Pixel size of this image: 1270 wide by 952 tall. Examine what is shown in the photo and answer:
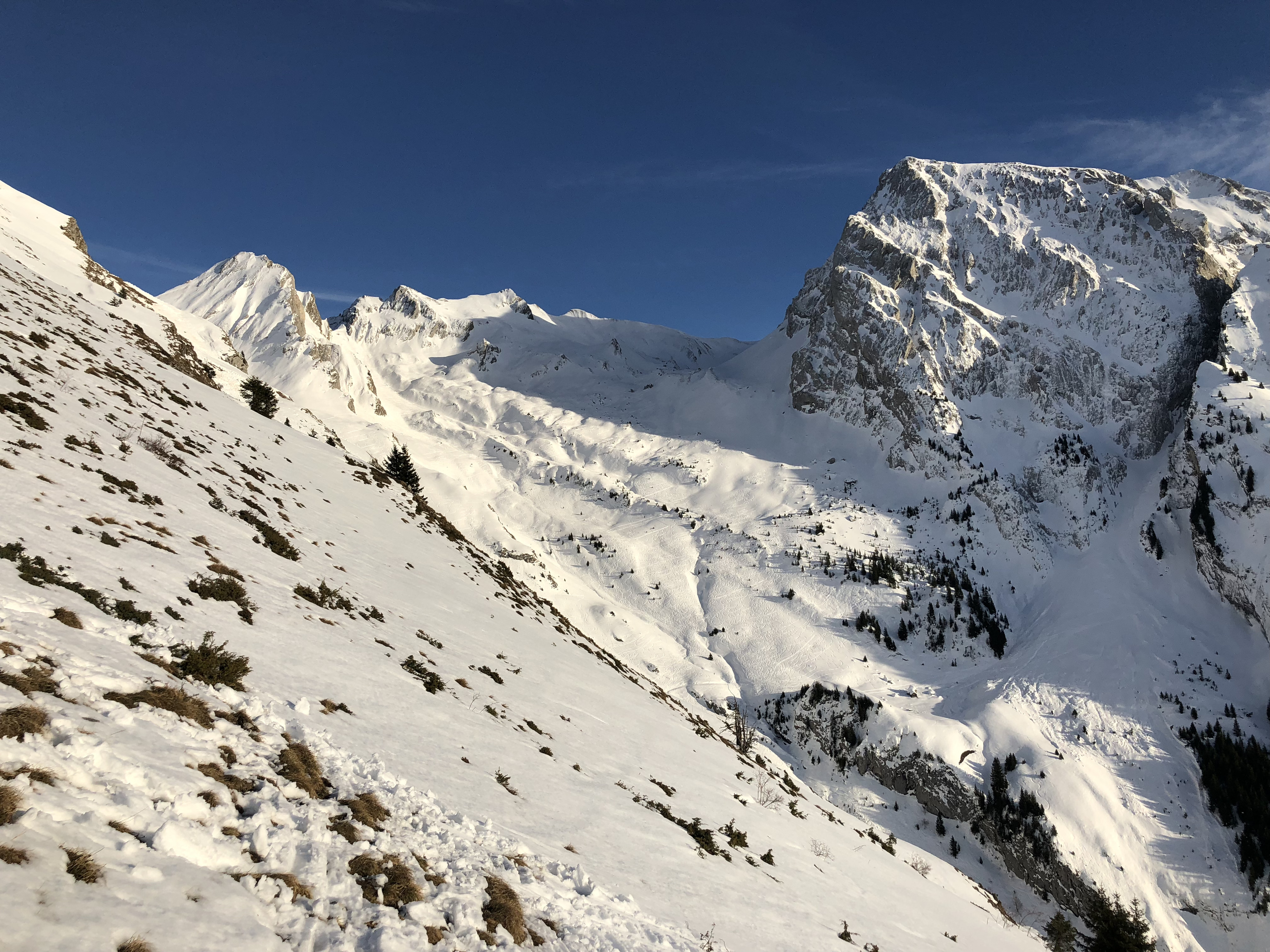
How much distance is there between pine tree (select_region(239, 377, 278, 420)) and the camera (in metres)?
46.8

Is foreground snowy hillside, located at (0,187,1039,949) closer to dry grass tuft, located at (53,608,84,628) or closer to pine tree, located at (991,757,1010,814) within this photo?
dry grass tuft, located at (53,608,84,628)

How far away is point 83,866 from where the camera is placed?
4297 mm

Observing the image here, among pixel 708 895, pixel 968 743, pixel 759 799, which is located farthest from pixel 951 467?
pixel 708 895

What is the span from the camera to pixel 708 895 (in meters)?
9.95

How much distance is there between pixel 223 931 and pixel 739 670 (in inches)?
3676

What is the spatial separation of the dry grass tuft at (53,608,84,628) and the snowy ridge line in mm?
115

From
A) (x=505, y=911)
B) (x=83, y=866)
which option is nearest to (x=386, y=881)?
(x=505, y=911)

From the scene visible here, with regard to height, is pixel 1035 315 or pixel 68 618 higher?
pixel 1035 315

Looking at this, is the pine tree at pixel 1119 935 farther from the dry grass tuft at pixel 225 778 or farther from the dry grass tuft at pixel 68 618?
the dry grass tuft at pixel 68 618

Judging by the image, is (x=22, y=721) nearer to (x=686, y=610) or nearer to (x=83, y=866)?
(x=83, y=866)

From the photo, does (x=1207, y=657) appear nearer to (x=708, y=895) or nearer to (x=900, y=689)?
(x=900, y=689)

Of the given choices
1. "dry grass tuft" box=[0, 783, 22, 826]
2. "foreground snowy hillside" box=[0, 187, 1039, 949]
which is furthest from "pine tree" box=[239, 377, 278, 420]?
"dry grass tuft" box=[0, 783, 22, 826]

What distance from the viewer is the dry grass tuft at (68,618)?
793 centimetres

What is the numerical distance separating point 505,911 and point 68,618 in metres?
7.24
